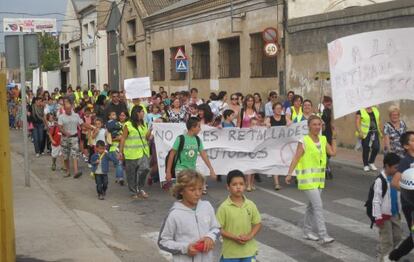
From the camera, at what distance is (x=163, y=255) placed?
7688 millimetres

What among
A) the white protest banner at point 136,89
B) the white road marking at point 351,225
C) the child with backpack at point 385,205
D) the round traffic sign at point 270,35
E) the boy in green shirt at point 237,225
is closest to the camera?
the boy in green shirt at point 237,225

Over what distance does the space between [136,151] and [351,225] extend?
416cm

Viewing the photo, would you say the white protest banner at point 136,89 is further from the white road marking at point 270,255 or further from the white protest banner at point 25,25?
the white road marking at point 270,255

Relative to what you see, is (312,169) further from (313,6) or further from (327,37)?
(313,6)

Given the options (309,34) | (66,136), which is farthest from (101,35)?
(66,136)

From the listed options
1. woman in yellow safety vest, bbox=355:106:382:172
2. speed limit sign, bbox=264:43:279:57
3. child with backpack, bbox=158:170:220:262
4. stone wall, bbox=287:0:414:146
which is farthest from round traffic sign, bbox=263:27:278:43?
child with backpack, bbox=158:170:220:262

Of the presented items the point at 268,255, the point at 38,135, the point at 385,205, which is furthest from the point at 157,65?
the point at 385,205

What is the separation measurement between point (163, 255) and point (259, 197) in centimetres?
381

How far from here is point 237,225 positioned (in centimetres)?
536

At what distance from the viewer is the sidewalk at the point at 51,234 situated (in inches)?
284

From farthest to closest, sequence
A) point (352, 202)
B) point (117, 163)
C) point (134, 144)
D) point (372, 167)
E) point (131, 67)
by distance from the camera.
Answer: point (131, 67) → point (372, 167) → point (117, 163) → point (134, 144) → point (352, 202)

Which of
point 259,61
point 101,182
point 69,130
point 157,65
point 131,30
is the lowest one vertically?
point 101,182

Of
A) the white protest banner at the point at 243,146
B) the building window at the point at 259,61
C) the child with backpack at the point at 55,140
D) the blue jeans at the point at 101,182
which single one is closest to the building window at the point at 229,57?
the building window at the point at 259,61

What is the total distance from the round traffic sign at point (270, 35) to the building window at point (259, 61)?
3.68 ft
